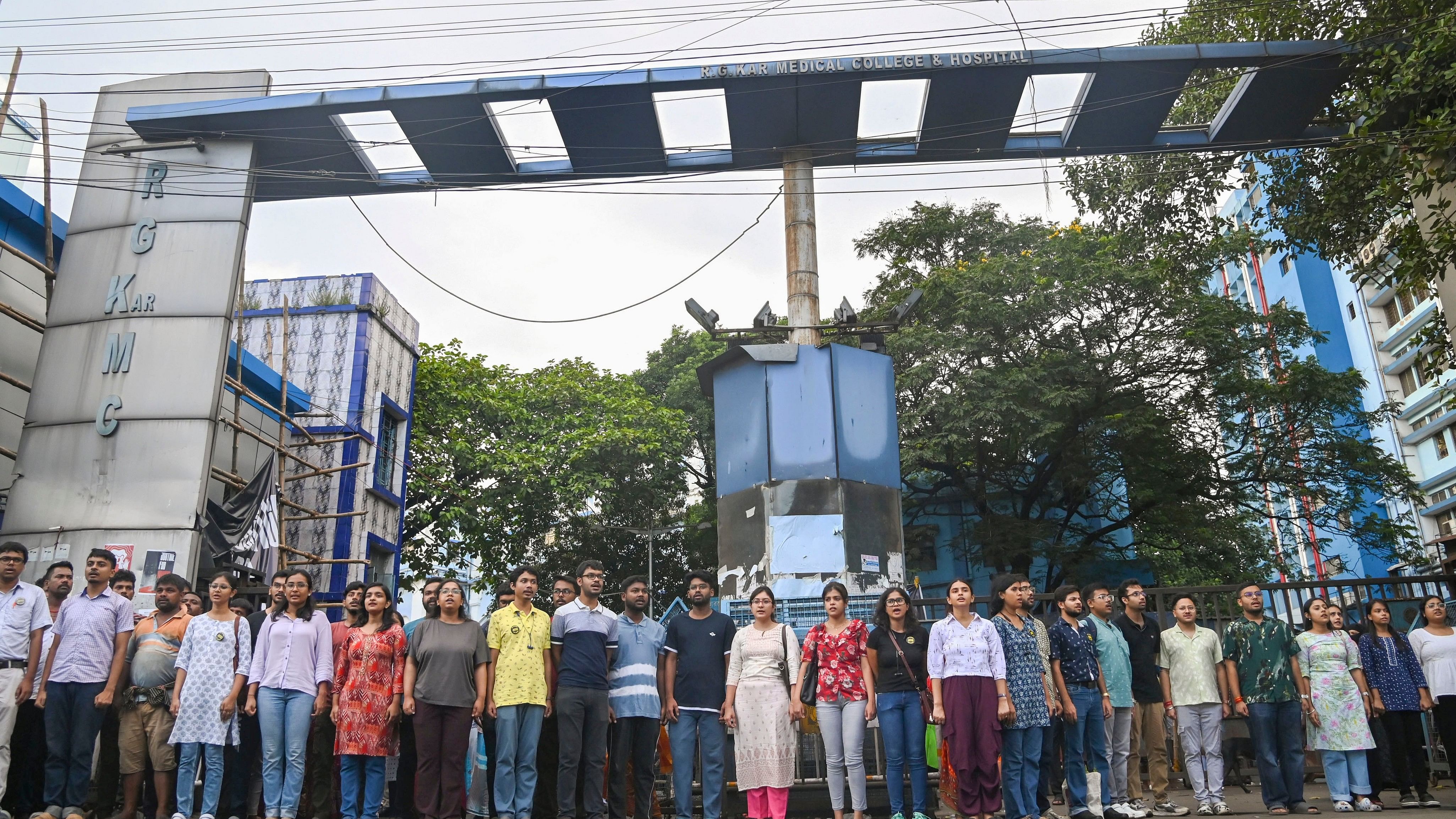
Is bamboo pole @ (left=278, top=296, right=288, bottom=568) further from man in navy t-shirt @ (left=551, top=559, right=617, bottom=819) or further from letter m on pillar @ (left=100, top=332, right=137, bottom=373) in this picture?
man in navy t-shirt @ (left=551, top=559, right=617, bottom=819)

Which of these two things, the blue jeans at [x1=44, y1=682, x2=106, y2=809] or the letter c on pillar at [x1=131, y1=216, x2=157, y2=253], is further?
the letter c on pillar at [x1=131, y1=216, x2=157, y2=253]

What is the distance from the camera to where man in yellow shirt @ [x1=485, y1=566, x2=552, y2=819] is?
6555 mm

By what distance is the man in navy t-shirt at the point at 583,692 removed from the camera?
22.1 ft

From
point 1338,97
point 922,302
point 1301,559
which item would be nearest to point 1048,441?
point 922,302

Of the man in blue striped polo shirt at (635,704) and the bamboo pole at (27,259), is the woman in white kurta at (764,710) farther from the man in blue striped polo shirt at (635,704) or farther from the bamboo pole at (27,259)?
the bamboo pole at (27,259)

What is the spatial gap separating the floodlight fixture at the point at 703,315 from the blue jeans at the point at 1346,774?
8.52 metres

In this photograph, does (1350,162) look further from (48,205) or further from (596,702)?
(48,205)

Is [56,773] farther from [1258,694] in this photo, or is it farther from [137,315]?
[1258,694]

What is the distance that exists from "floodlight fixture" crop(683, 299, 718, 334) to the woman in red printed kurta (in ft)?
24.5

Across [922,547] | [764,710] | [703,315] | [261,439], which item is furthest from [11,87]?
[922,547]

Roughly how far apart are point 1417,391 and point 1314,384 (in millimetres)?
18190

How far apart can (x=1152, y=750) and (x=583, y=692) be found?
13.5 feet

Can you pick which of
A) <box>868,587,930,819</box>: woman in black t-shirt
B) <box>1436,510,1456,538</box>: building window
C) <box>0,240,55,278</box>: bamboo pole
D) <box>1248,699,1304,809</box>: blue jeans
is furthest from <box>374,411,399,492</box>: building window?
<box>1436,510,1456,538</box>: building window

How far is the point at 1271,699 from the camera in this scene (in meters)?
7.32
